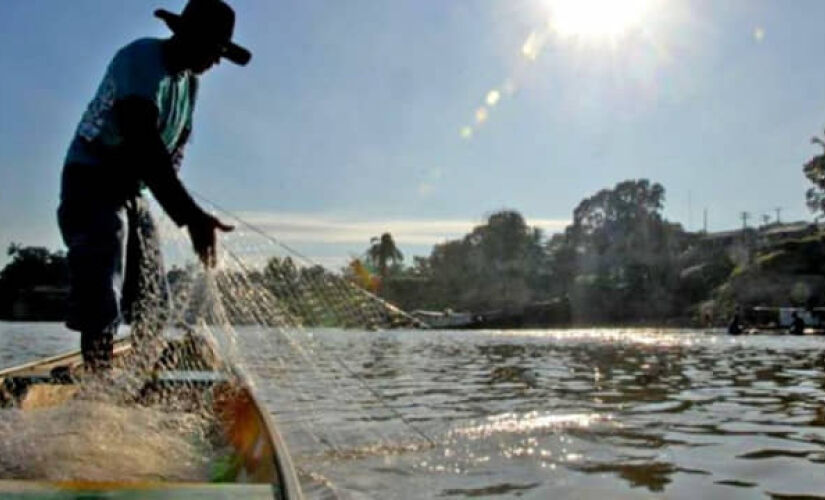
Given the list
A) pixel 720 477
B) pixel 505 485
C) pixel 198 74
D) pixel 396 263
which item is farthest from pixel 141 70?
pixel 396 263

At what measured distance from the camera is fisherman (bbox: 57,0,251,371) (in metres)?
3.48

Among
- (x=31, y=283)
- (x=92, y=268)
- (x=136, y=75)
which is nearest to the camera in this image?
(x=136, y=75)

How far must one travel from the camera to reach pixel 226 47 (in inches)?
151

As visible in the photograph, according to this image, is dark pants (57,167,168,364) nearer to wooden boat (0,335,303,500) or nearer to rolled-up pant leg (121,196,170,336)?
rolled-up pant leg (121,196,170,336)

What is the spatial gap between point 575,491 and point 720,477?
1.04 meters


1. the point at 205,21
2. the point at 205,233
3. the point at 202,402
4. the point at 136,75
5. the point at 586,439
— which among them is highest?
the point at 205,21

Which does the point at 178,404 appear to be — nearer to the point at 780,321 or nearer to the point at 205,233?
the point at 205,233

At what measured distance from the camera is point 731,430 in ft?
21.6

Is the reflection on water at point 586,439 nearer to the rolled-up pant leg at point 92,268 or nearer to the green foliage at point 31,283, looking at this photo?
the rolled-up pant leg at point 92,268

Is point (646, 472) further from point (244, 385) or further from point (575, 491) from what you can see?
point (244, 385)

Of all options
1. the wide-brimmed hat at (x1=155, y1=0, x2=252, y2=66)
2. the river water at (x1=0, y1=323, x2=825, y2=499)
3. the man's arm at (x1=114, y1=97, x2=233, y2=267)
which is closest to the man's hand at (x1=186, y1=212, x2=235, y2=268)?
the man's arm at (x1=114, y1=97, x2=233, y2=267)

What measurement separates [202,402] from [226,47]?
6.14ft

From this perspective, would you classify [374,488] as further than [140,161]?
Yes

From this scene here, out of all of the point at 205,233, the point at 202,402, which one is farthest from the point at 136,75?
the point at 202,402
